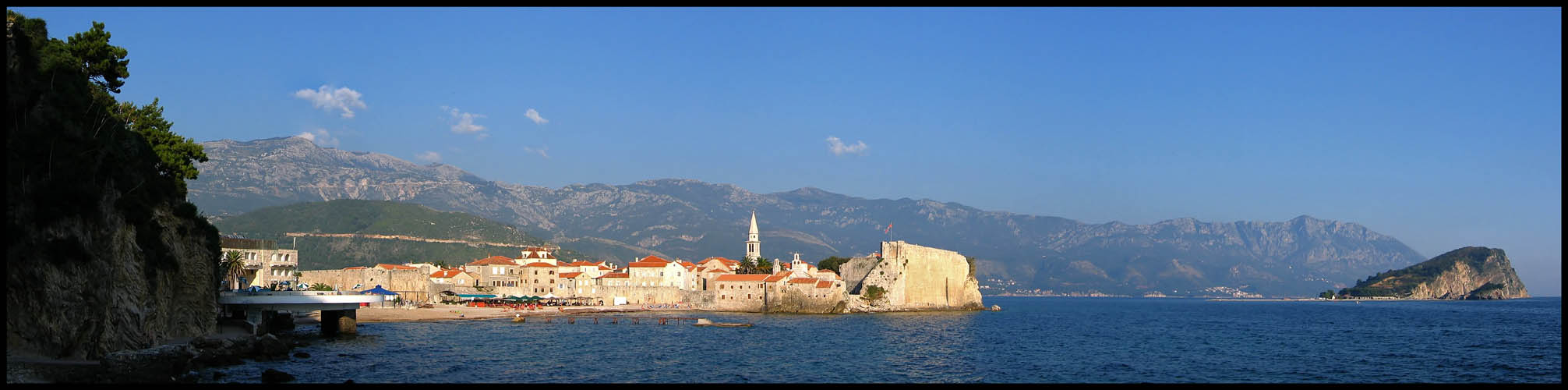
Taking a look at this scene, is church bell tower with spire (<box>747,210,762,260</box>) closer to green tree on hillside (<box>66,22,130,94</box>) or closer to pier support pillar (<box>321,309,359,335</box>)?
pier support pillar (<box>321,309,359,335</box>)

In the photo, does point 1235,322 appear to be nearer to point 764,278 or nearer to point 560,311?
point 764,278

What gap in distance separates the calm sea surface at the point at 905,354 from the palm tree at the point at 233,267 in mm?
5621

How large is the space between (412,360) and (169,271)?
801 centimetres

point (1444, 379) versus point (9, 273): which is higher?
point (9, 273)

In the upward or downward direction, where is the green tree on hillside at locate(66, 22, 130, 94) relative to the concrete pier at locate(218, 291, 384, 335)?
upward

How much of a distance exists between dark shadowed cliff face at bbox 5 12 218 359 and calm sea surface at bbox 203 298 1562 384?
3.38 meters

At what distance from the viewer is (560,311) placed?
80.1m

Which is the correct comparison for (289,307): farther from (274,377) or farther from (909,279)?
(909,279)

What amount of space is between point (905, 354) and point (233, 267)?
36571 mm

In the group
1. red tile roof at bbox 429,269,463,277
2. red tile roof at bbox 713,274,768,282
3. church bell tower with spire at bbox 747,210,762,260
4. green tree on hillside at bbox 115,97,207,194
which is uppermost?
green tree on hillside at bbox 115,97,207,194

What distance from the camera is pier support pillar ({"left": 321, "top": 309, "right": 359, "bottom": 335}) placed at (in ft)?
162

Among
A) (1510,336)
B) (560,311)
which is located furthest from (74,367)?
(1510,336)

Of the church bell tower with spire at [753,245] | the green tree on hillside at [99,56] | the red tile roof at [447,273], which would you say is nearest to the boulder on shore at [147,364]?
the green tree on hillside at [99,56]

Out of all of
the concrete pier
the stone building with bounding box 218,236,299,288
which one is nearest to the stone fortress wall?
the stone building with bounding box 218,236,299,288
